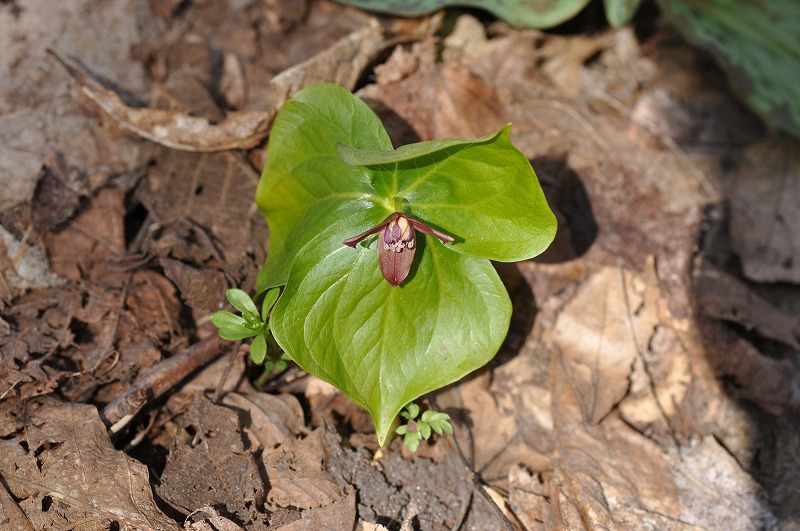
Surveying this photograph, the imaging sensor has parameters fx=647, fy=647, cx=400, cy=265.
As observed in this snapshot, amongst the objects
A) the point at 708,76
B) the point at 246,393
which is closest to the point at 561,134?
the point at 708,76

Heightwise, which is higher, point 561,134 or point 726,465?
point 561,134

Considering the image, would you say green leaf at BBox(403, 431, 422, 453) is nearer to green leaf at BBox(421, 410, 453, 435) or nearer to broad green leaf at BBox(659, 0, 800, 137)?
green leaf at BBox(421, 410, 453, 435)

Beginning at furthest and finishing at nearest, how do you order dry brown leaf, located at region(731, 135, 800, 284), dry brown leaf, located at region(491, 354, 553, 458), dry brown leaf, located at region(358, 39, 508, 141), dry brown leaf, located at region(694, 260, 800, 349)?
dry brown leaf, located at region(731, 135, 800, 284), dry brown leaf, located at region(358, 39, 508, 141), dry brown leaf, located at region(694, 260, 800, 349), dry brown leaf, located at region(491, 354, 553, 458)

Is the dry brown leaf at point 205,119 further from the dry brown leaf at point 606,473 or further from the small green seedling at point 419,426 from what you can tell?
the dry brown leaf at point 606,473

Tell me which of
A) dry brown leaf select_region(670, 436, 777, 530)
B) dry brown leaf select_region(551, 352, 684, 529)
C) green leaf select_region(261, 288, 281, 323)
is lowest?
dry brown leaf select_region(670, 436, 777, 530)

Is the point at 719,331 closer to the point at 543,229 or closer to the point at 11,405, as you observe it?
the point at 543,229

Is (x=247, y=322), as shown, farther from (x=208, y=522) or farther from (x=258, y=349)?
(x=208, y=522)

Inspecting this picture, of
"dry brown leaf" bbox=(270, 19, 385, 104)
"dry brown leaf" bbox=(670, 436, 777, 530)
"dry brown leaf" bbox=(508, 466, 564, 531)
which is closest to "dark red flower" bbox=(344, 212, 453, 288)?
"dry brown leaf" bbox=(508, 466, 564, 531)

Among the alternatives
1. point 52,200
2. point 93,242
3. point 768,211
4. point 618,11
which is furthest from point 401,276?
point 768,211

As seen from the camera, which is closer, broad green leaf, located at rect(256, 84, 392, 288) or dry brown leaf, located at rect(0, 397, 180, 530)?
dry brown leaf, located at rect(0, 397, 180, 530)
